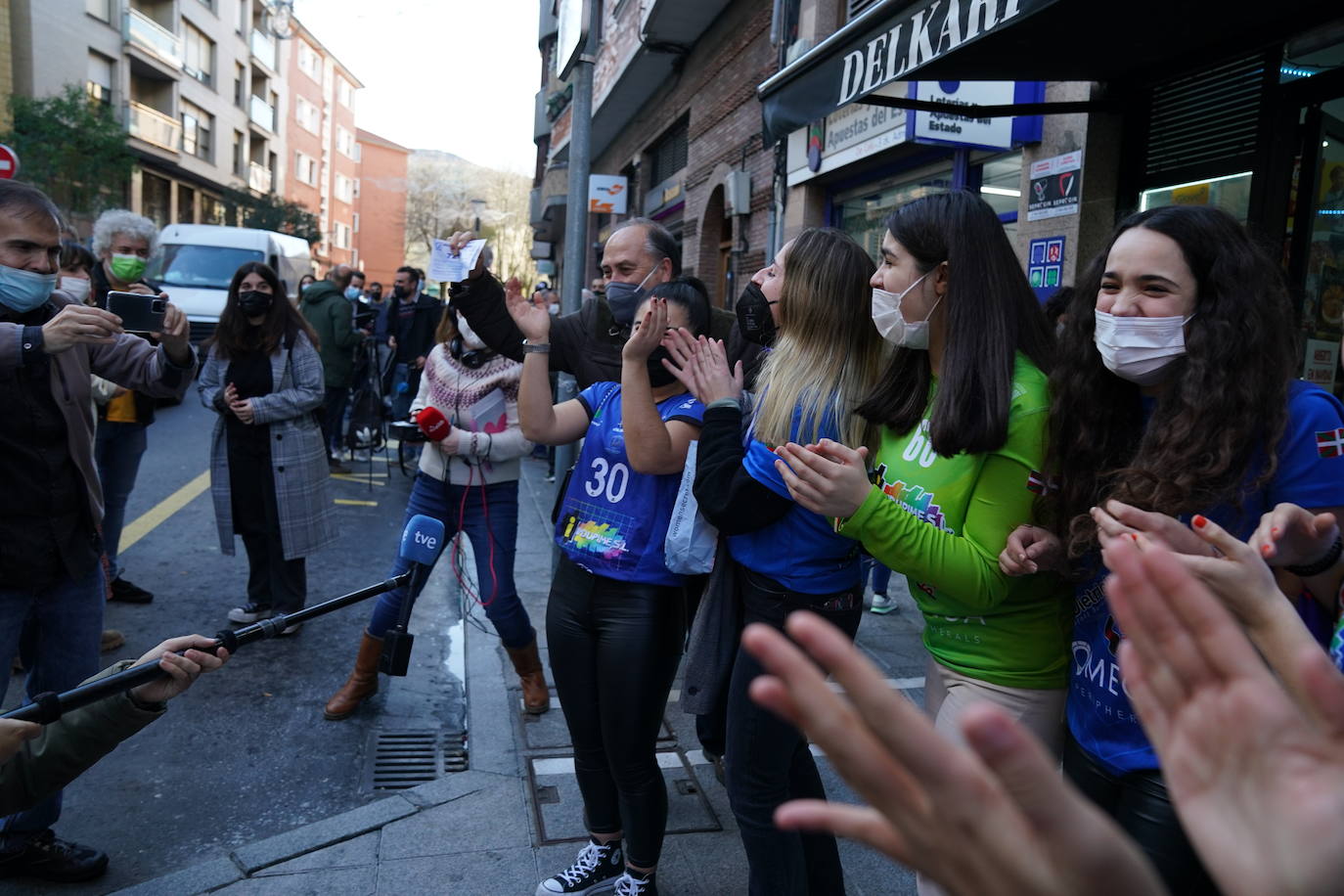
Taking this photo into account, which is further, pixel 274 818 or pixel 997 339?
pixel 274 818

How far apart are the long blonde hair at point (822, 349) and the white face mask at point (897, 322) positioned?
19cm

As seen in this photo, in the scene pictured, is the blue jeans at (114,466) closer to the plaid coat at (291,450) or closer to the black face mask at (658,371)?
the plaid coat at (291,450)

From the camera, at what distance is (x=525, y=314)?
3.41m

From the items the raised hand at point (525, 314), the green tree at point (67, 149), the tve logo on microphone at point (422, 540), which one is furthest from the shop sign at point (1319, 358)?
the green tree at point (67, 149)

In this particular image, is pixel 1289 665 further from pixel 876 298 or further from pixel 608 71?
pixel 608 71

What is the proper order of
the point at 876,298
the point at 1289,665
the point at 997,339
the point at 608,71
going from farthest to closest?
the point at 608,71, the point at 876,298, the point at 997,339, the point at 1289,665

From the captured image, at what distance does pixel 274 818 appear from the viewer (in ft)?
11.8

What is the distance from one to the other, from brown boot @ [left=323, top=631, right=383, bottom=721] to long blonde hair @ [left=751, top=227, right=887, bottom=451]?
8.49 ft

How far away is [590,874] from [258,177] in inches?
1944

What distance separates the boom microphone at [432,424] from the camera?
14.2 ft

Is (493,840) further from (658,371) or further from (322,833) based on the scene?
(658,371)

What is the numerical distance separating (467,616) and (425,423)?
173 cm

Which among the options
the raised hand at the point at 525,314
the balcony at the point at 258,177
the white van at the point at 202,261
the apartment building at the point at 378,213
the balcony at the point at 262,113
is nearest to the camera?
the raised hand at the point at 525,314

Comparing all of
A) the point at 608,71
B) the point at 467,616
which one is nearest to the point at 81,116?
the point at 608,71
